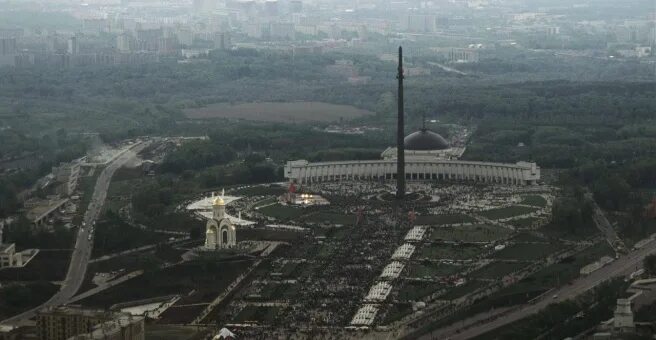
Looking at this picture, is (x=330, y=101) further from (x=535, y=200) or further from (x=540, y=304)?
(x=540, y=304)

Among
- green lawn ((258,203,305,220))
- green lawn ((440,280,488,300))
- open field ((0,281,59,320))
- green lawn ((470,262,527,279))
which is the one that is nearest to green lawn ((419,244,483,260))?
green lawn ((470,262,527,279))

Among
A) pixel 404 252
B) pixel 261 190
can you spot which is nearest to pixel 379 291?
pixel 404 252

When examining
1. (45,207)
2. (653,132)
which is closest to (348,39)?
(653,132)

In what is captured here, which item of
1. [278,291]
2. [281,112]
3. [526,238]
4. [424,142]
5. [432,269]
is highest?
[278,291]

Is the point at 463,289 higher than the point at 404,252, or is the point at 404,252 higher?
the point at 463,289

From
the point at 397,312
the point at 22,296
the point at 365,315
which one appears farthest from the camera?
the point at 22,296

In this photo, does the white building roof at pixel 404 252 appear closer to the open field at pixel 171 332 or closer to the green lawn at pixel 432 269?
the green lawn at pixel 432 269
